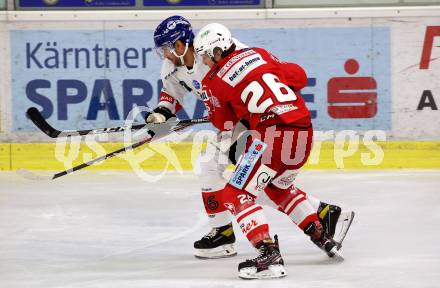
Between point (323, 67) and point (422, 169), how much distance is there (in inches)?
45.2

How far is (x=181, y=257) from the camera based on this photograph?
17.4ft

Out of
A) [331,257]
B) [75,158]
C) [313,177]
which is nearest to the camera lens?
[331,257]

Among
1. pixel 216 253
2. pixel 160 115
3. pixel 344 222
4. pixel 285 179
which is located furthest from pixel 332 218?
pixel 160 115

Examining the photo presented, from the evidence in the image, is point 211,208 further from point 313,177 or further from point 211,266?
point 313,177

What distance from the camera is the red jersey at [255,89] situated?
4.71 metres

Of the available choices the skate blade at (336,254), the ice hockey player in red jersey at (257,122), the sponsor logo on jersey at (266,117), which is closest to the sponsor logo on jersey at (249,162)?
the ice hockey player in red jersey at (257,122)

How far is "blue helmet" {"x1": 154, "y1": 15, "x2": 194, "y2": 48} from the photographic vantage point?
5.26 m

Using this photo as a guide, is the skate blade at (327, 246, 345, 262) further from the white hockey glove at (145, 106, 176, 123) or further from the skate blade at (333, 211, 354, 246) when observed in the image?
the white hockey glove at (145, 106, 176, 123)

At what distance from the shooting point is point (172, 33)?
5.25 meters

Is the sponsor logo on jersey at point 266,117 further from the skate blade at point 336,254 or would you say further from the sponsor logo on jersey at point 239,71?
the skate blade at point 336,254

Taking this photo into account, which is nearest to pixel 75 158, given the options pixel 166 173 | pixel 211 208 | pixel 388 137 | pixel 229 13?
pixel 166 173

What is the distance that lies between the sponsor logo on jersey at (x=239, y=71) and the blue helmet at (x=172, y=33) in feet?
1.98

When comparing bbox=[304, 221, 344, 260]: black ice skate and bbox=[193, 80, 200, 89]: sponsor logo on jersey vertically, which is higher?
bbox=[193, 80, 200, 89]: sponsor logo on jersey

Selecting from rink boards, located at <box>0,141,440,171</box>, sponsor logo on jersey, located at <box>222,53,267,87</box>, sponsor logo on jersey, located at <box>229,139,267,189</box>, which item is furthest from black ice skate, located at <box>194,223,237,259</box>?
rink boards, located at <box>0,141,440,171</box>
